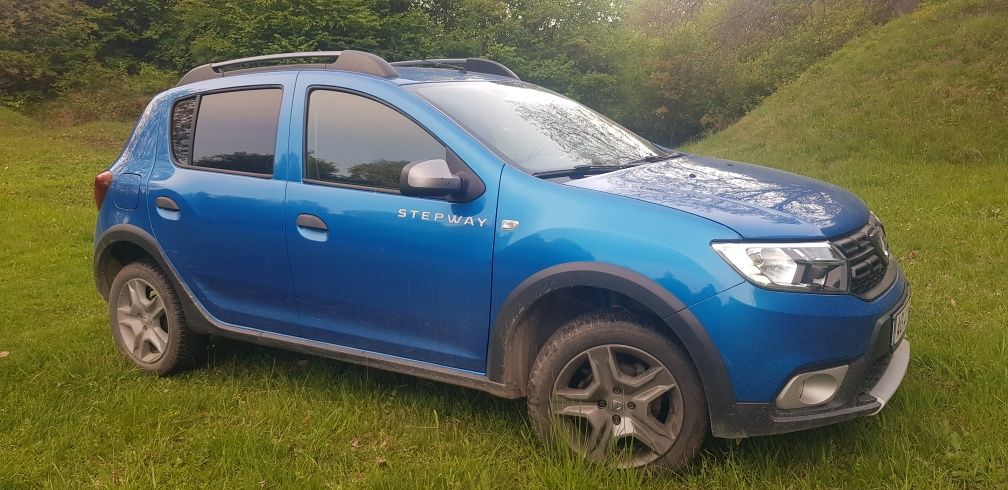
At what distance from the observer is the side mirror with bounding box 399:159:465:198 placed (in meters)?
2.88

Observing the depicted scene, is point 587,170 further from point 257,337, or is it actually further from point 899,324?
point 257,337

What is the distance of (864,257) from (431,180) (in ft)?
5.59

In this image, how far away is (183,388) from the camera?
3.98m

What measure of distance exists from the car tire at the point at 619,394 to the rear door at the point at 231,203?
1.45m

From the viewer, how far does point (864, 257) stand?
2770 mm

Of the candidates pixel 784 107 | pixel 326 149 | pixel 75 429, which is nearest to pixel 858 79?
pixel 784 107

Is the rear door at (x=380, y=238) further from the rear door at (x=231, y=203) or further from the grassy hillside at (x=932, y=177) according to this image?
the grassy hillside at (x=932, y=177)

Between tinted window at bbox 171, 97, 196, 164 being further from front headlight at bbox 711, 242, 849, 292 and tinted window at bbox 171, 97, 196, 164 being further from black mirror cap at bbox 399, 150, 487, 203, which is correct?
front headlight at bbox 711, 242, 849, 292

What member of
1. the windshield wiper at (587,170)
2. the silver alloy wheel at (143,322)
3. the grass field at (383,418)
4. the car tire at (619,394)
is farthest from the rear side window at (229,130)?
the car tire at (619,394)

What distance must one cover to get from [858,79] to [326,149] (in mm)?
13950

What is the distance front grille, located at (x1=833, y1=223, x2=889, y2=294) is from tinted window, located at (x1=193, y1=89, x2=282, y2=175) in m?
2.62

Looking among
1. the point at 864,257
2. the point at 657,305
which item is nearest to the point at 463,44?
the point at 864,257

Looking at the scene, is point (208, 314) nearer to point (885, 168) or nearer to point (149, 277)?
point (149, 277)

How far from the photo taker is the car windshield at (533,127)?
10.7 ft
